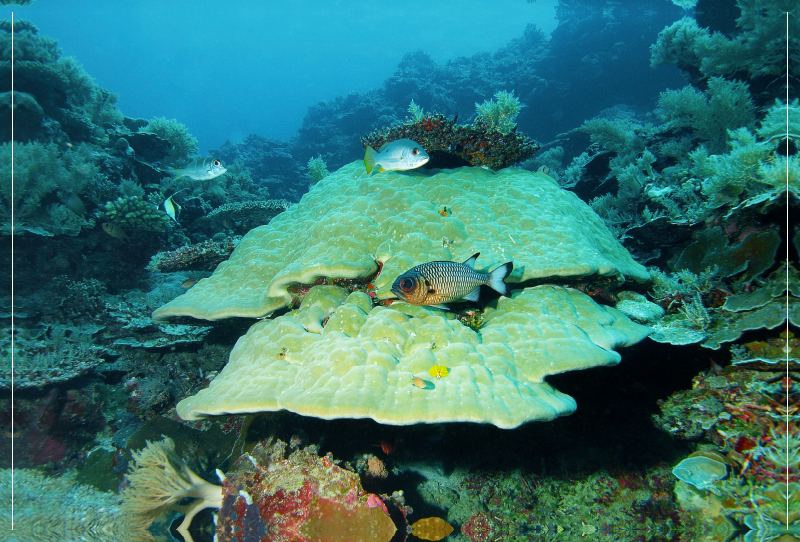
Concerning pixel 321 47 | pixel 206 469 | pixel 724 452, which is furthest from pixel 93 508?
pixel 321 47

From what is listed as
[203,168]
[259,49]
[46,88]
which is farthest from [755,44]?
[259,49]

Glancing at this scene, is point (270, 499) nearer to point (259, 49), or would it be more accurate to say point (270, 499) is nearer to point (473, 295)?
point (473, 295)

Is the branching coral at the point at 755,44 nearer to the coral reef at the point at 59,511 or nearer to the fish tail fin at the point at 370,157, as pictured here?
the fish tail fin at the point at 370,157

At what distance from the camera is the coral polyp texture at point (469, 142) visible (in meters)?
4.88

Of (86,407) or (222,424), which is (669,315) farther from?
(86,407)

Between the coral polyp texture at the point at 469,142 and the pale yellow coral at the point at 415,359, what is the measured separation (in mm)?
2612

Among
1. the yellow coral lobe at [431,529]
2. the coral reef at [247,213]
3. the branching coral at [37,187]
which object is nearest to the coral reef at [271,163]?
the coral reef at [247,213]

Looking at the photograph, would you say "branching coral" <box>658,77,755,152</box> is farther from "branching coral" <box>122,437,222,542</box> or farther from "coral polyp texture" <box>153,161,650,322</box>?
"branching coral" <box>122,437,222,542</box>

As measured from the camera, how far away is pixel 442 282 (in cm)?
238

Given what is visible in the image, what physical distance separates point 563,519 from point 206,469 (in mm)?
3779

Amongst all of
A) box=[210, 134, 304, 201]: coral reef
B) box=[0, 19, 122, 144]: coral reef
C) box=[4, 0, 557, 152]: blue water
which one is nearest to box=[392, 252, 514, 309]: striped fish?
box=[0, 19, 122, 144]: coral reef

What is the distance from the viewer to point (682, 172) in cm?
597

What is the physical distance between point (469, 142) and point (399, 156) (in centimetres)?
174

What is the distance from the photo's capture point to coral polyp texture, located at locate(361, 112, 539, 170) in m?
4.88
